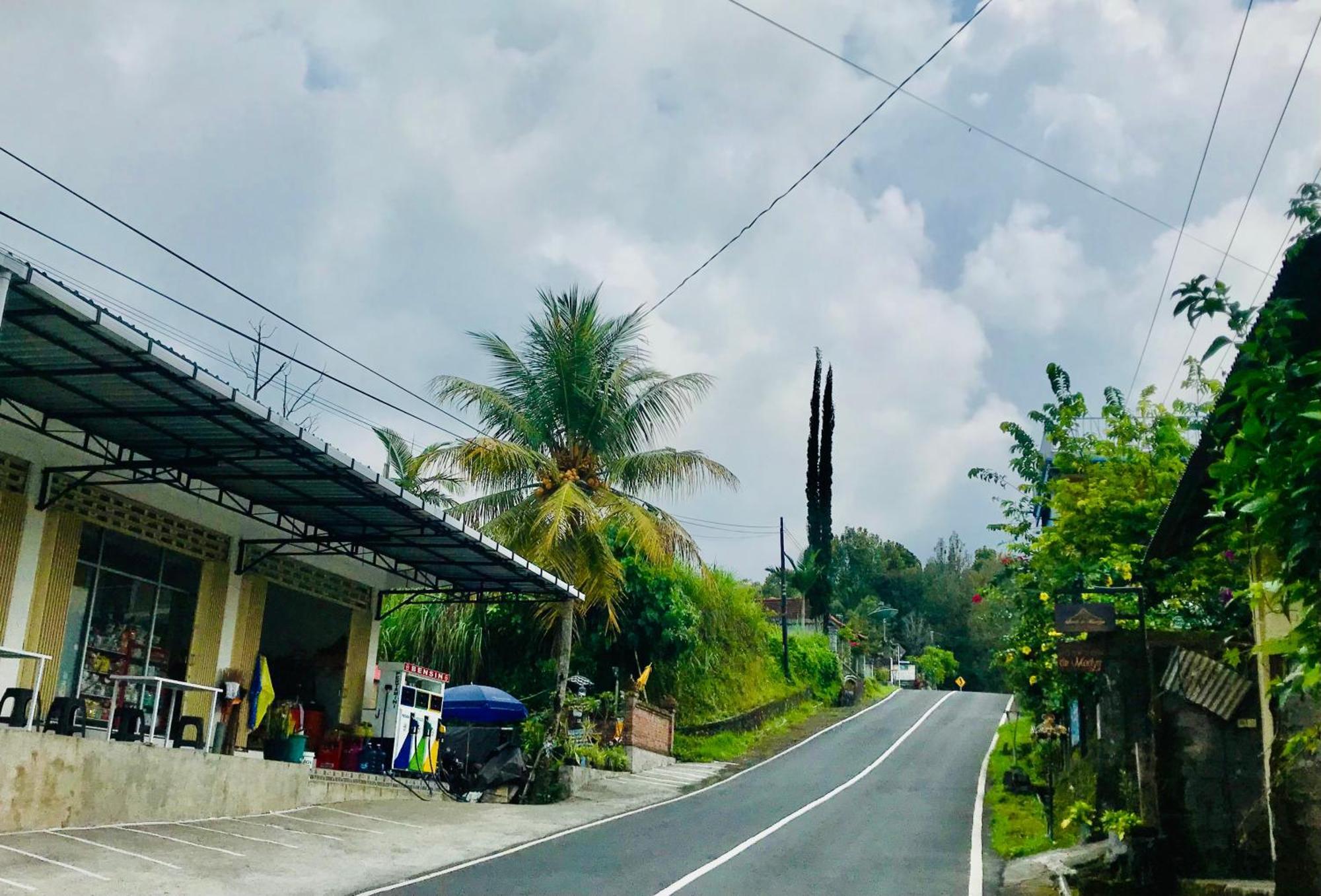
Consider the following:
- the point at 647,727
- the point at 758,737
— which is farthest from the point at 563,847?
the point at 758,737

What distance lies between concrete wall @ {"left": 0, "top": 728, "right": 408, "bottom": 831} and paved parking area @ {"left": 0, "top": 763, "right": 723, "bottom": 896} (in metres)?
0.19

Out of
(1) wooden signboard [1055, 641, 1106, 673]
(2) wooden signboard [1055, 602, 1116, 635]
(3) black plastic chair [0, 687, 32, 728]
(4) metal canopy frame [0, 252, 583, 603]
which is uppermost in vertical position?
(4) metal canopy frame [0, 252, 583, 603]

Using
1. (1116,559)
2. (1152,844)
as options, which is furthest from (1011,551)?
(1152,844)

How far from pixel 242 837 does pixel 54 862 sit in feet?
10.9

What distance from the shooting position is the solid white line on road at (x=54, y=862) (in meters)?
10.9

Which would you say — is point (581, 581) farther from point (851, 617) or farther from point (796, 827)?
point (851, 617)

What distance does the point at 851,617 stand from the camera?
67688mm

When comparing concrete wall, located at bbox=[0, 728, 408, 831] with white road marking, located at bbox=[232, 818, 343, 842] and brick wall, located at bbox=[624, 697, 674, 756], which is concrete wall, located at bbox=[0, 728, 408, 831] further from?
brick wall, located at bbox=[624, 697, 674, 756]

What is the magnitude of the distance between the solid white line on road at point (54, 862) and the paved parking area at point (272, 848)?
0.02m

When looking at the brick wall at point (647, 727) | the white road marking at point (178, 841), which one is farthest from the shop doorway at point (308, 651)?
the white road marking at point (178, 841)

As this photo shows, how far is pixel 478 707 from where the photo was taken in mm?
23703

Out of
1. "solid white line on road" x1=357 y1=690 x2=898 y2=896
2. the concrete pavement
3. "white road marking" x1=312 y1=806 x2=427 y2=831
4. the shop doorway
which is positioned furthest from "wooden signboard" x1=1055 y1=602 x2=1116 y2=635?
the shop doorway

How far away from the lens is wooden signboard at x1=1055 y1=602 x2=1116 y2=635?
38.5 feet

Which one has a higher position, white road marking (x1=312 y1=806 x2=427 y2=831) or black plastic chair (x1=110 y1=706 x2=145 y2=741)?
black plastic chair (x1=110 y1=706 x2=145 y2=741)
